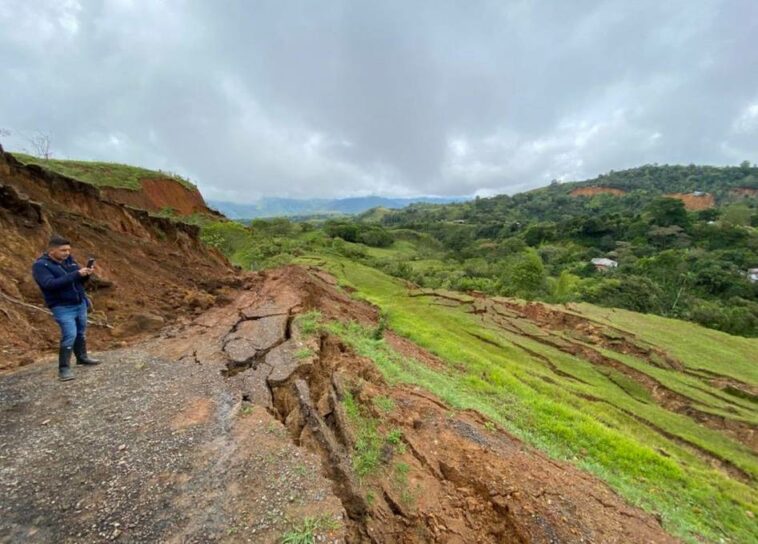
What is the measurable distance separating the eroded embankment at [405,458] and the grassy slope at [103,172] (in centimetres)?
3291

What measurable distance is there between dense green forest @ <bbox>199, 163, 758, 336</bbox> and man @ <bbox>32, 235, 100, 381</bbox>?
25.3 meters

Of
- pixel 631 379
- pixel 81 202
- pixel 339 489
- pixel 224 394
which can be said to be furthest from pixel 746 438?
pixel 81 202

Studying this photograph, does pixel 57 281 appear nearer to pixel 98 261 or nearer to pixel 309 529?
pixel 309 529

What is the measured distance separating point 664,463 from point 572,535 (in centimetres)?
704

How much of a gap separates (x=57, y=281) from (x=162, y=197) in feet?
124

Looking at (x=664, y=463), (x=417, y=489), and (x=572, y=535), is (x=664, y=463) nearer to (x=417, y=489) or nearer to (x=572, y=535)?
(x=572, y=535)

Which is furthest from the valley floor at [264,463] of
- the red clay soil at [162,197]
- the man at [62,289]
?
the red clay soil at [162,197]

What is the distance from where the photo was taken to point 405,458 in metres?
4.94

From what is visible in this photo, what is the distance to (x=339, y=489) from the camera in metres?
3.98

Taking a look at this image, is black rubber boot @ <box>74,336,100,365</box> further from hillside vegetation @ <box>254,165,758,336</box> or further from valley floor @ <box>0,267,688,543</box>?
hillside vegetation @ <box>254,165,758,336</box>

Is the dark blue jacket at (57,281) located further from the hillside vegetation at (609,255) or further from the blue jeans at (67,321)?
the hillside vegetation at (609,255)

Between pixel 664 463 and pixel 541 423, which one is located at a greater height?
pixel 541 423

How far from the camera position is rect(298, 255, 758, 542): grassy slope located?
26.0 feet

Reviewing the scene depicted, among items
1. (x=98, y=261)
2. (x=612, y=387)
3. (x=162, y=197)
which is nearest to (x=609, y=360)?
(x=612, y=387)
